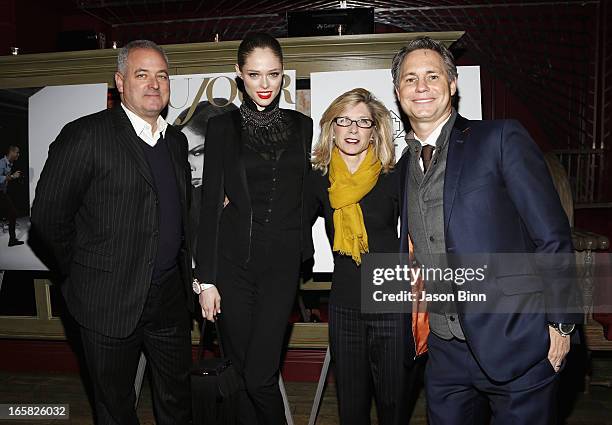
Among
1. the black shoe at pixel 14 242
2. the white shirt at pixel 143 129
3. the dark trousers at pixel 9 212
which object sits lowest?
the black shoe at pixel 14 242

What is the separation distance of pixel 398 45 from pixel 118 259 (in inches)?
78.2

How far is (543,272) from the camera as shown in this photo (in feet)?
5.02

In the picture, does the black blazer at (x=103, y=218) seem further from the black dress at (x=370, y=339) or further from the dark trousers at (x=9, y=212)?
the dark trousers at (x=9, y=212)

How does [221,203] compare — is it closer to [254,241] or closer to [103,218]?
[254,241]

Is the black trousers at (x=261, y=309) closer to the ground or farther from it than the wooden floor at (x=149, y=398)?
farther from it

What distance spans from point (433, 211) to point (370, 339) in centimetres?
65

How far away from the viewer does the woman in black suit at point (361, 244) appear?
2039mm

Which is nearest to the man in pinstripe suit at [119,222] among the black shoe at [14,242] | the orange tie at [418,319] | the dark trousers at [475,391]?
the orange tie at [418,319]

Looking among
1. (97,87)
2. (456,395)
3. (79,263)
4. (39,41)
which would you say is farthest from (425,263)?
(39,41)

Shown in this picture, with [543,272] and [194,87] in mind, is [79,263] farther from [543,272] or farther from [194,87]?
[543,272]

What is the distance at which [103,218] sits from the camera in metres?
2.10

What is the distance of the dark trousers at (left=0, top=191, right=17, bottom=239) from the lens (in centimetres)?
334

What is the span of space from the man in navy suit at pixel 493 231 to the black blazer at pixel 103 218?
3.76ft

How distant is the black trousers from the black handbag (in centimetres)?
23
